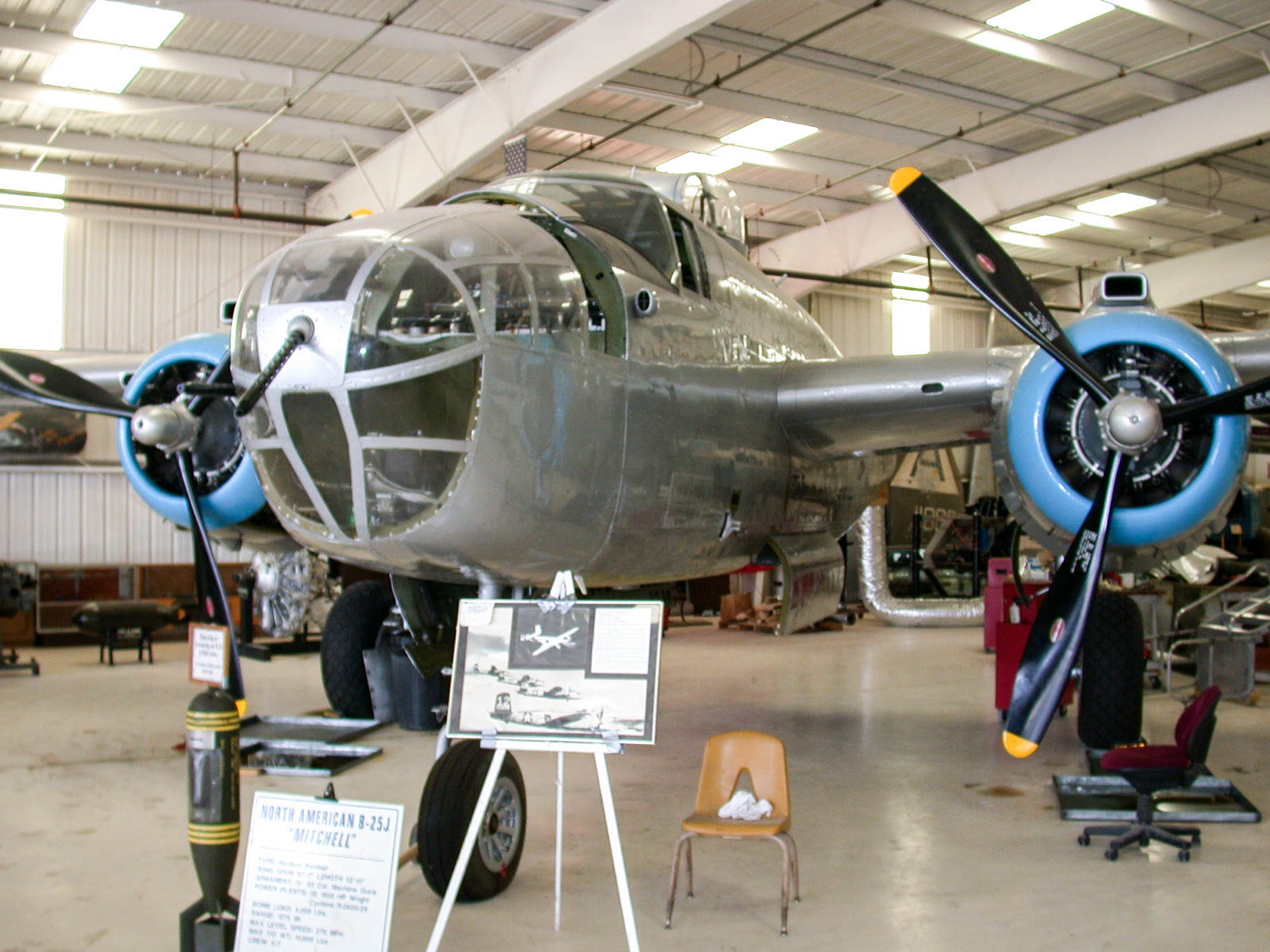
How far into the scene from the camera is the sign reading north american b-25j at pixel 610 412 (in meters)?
4.53

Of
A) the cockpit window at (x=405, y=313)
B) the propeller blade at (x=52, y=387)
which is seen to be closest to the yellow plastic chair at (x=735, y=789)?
the cockpit window at (x=405, y=313)

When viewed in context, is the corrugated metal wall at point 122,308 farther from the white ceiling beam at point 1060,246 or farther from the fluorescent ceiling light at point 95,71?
the white ceiling beam at point 1060,246

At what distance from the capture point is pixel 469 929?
459cm

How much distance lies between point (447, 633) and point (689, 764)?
2691mm

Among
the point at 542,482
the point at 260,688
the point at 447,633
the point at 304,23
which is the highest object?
the point at 304,23

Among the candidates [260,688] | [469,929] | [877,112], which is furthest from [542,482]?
[877,112]

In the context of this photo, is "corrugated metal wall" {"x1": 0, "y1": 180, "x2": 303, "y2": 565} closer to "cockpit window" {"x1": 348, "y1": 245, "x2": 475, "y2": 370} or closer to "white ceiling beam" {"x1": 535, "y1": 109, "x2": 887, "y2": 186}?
"white ceiling beam" {"x1": 535, "y1": 109, "x2": 887, "y2": 186}

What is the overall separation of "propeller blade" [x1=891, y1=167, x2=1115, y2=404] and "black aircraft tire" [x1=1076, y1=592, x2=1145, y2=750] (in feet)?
7.41

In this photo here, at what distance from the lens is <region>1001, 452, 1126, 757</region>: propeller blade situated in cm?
538

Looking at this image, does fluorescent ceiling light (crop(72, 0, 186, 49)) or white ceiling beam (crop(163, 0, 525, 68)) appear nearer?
white ceiling beam (crop(163, 0, 525, 68))

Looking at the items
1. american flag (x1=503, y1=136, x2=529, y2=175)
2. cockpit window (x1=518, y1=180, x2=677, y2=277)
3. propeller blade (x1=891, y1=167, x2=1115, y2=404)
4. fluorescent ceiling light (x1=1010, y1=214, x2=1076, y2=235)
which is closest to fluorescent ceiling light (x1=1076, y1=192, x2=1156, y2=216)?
fluorescent ceiling light (x1=1010, y1=214, x2=1076, y2=235)

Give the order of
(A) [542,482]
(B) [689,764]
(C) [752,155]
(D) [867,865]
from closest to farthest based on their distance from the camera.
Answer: (A) [542,482]
(D) [867,865]
(B) [689,764]
(C) [752,155]

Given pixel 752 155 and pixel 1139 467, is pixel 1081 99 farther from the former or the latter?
pixel 1139 467

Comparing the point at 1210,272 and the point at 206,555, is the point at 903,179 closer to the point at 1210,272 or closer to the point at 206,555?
the point at 206,555
